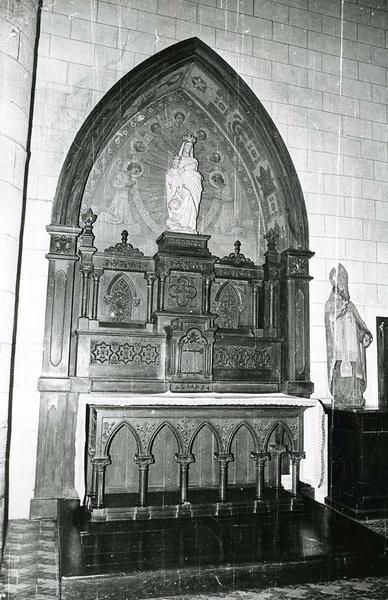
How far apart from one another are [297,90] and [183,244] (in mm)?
2631

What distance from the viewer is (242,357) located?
590 centimetres

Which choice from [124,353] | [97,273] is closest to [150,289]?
[97,273]

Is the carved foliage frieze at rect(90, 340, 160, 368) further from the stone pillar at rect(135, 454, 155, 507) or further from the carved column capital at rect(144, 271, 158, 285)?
the stone pillar at rect(135, 454, 155, 507)

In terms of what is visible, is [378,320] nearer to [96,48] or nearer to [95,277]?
[95,277]

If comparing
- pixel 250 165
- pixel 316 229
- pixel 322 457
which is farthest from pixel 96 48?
pixel 322 457

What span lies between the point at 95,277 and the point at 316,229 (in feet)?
9.10

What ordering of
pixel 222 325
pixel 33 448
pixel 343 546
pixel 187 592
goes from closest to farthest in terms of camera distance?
pixel 187 592 → pixel 343 546 → pixel 33 448 → pixel 222 325

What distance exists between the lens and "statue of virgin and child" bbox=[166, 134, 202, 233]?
579 centimetres

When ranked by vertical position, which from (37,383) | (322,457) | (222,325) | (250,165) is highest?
(250,165)

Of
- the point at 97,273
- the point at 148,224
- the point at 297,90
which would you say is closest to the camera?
the point at 97,273

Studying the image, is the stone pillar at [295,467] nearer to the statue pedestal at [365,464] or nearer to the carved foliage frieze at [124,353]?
the statue pedestal at [365,464]

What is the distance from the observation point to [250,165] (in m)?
6.57

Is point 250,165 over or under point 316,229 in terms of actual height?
over

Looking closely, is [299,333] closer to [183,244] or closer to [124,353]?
[183,244]
